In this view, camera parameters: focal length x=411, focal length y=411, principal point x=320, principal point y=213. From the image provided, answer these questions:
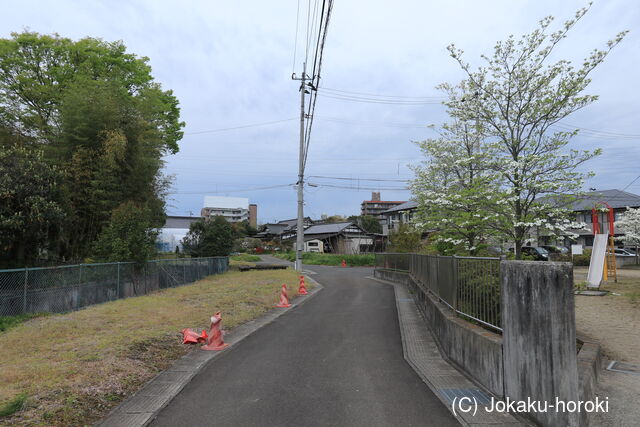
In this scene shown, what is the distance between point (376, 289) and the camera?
19.3 meters

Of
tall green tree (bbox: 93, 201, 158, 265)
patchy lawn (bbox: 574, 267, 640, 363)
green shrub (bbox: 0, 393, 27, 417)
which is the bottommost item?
patchy lawn (bbox: 574, 267, 640, 363)

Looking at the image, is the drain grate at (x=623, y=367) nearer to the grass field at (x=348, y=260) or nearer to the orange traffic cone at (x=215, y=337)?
the orange traffic cone at (x=215, y=337)

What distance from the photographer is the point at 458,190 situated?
39.0ft

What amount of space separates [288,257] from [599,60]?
41.6 meters

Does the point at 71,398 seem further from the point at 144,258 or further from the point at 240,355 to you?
the point at 144,258

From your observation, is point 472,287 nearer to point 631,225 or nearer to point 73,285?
point 73,285

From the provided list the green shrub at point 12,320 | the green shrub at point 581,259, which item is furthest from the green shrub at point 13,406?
the green shrub at point 581,259

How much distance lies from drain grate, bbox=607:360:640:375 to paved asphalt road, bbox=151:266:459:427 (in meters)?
3.06

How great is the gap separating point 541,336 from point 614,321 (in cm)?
797

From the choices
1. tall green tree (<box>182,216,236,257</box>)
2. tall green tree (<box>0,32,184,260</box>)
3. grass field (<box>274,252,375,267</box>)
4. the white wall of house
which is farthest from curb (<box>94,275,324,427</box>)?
the white wall of house

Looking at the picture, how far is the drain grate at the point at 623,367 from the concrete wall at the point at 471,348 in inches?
88.2

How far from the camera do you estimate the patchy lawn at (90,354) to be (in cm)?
463

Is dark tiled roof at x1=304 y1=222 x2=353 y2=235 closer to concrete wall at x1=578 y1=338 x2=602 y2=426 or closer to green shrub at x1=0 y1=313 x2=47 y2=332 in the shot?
green shrub at x1=0 y1=313 x2=47 y2=332

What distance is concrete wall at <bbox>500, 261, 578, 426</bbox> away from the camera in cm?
396
